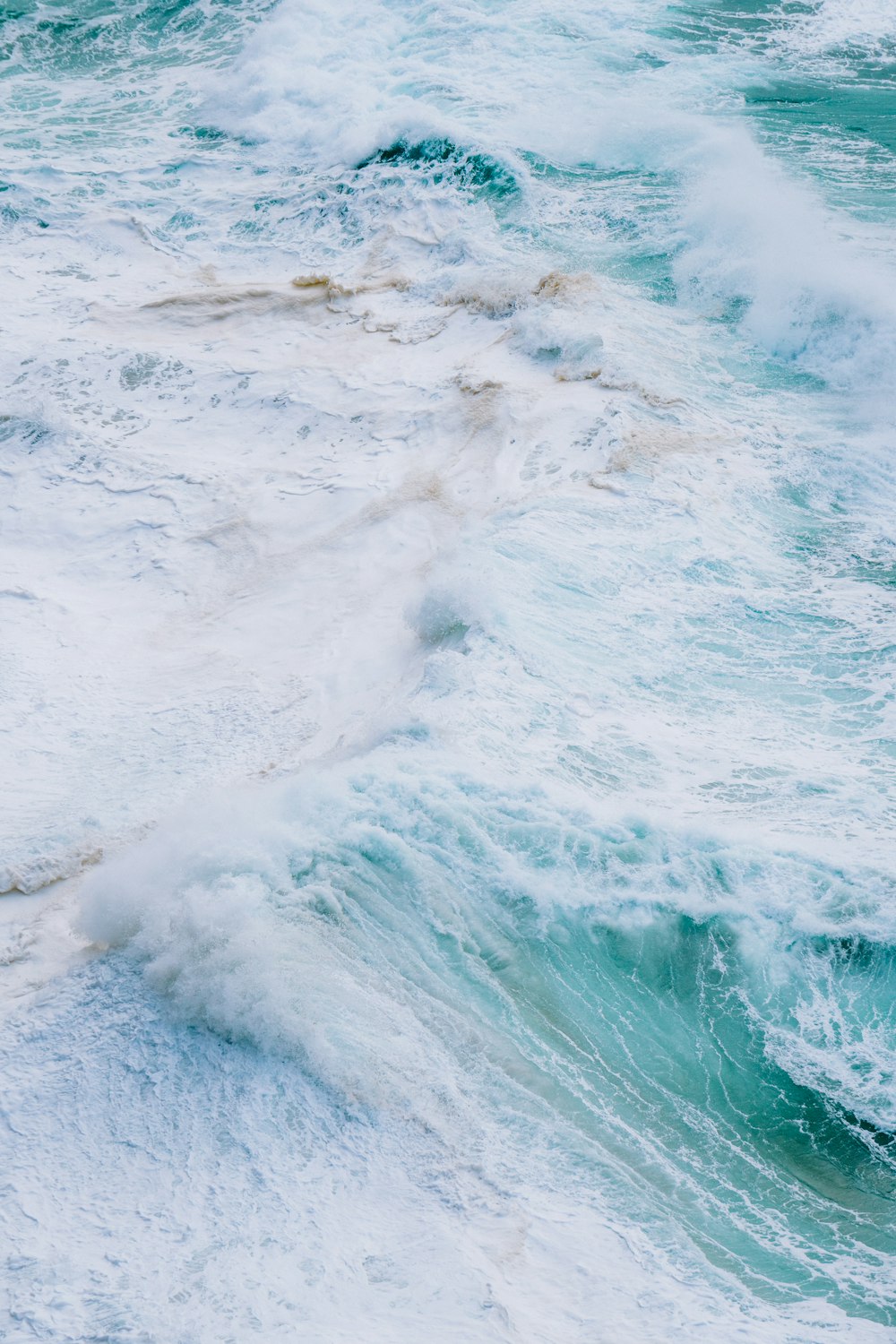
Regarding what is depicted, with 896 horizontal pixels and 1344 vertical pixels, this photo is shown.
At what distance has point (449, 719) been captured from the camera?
5.84 metres

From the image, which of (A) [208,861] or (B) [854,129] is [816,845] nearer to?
(A) [208,861]

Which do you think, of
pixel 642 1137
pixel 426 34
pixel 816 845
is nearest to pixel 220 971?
pixel 642 1137

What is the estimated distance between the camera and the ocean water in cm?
400

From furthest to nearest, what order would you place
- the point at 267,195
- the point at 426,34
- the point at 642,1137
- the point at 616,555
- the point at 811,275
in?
the point at 426,34
the point at 267,195
the point at 811,275
the point at 616,555
the point at 642,1137

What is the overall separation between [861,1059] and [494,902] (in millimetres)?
1657

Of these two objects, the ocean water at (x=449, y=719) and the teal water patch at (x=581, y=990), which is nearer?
the ocean water at (x=449, y=719)

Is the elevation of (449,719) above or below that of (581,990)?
above

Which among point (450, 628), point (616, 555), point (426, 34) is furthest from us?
point (426, 34)

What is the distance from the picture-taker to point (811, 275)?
9.97 metres

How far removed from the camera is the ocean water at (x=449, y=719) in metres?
4.00

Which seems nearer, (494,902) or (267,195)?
(494,902)

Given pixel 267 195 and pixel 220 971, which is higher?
pixel 267 195

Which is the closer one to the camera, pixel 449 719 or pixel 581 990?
pixel 581 990

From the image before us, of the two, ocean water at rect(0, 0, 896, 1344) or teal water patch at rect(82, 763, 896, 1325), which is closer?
ocean water at rect(0, 0, 896, 1344)
